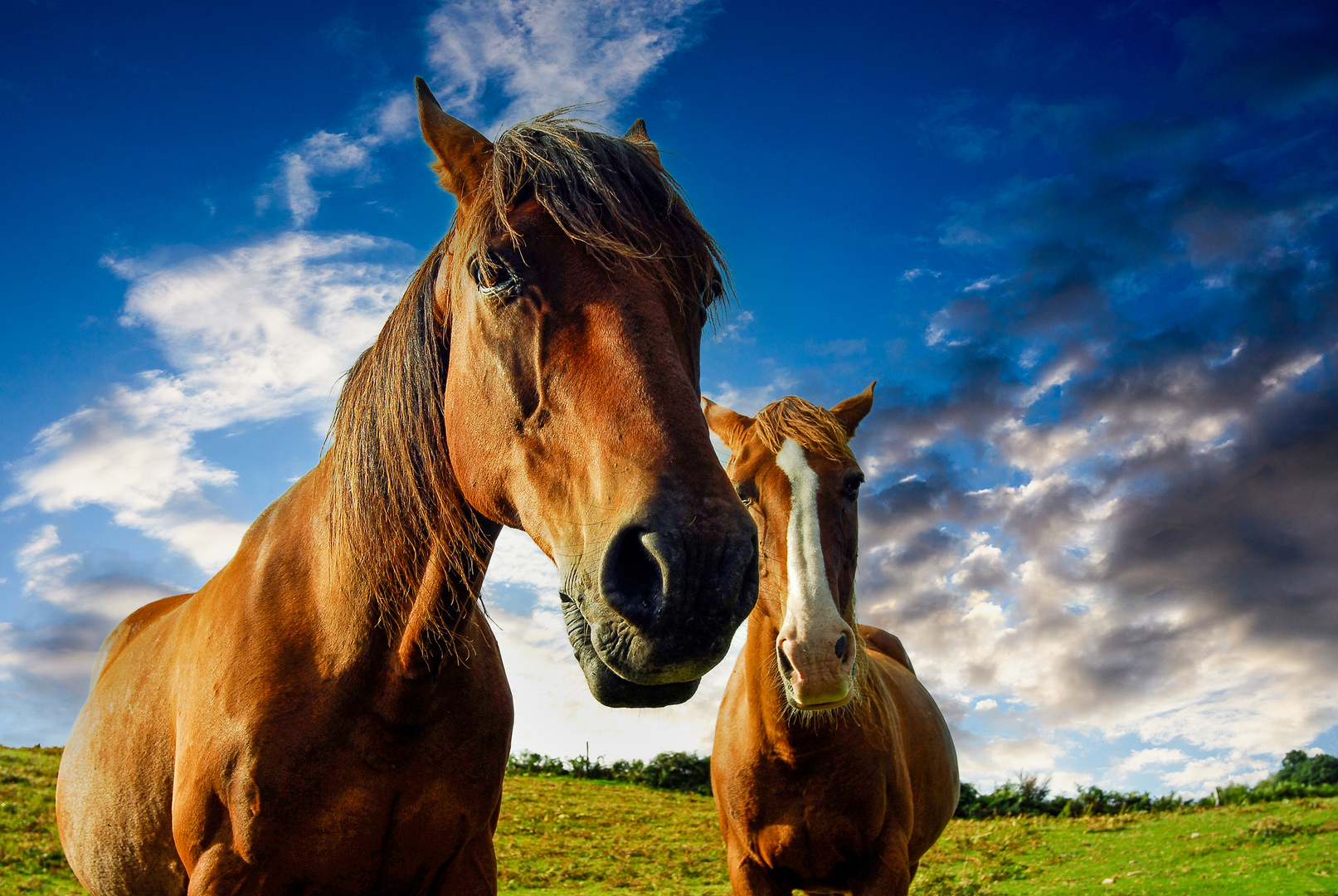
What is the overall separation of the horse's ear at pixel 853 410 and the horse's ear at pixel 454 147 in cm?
307

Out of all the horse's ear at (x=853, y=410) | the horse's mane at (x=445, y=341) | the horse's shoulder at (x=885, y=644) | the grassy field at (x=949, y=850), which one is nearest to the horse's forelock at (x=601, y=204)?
the horse's mane at (x=445, y=341)

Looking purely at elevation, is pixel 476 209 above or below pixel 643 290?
above

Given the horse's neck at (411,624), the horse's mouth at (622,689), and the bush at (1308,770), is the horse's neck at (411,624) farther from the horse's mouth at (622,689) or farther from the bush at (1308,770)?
the bush at (1308,770)

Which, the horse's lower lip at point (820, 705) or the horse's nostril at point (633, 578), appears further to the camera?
the horse's lower lip at point (820, 705)

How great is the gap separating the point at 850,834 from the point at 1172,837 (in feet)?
32.9

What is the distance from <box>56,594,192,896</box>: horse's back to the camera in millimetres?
2830

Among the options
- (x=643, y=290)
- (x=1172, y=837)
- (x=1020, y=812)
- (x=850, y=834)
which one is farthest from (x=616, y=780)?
(x=643, y=290)

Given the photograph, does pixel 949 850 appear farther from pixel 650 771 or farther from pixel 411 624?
pixel 411 624

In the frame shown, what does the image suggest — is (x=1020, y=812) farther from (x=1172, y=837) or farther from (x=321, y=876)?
(x=321, y=876)

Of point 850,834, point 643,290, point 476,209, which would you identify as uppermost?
point 476,209

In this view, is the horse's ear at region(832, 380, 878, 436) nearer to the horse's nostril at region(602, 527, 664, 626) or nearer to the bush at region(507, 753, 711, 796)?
the horse's nostril at region(602, 527, 664, 626)

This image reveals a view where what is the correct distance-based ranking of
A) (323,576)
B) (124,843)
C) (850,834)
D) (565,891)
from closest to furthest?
(323,576) → (124,843) → (850,834) → (565,891)

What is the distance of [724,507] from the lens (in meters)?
1.49

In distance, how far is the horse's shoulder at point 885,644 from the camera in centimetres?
718
